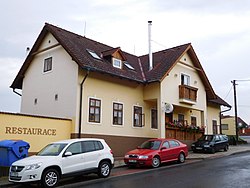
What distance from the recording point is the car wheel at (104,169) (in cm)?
1278

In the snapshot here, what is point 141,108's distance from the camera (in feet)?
76.0

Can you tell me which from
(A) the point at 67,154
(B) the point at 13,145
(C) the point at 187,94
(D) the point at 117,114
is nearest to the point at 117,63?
(D) the point at 117,114

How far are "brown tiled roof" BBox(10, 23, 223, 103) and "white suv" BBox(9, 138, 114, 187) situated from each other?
6.73 metres

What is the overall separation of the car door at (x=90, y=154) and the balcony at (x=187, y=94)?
1259cm

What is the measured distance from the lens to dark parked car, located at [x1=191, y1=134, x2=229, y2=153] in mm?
22653

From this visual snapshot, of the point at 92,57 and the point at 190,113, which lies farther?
the point at 190,113

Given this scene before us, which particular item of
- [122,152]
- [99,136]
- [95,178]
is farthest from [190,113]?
[95,178]

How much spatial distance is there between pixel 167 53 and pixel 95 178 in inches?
619

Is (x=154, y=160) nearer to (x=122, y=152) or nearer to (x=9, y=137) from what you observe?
(x=122, y=152)

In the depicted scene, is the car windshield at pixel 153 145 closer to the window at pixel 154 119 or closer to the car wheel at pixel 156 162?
the car wheel at pixel 156 162

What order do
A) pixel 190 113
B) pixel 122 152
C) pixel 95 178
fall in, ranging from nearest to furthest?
pixel 95 178 → pixel 122 152 → pixel 190 113

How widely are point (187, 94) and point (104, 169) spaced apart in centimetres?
1355

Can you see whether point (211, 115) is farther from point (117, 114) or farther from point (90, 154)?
point (90, 154)

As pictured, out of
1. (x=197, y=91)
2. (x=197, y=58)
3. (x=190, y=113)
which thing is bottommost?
(x=190, y=113)
